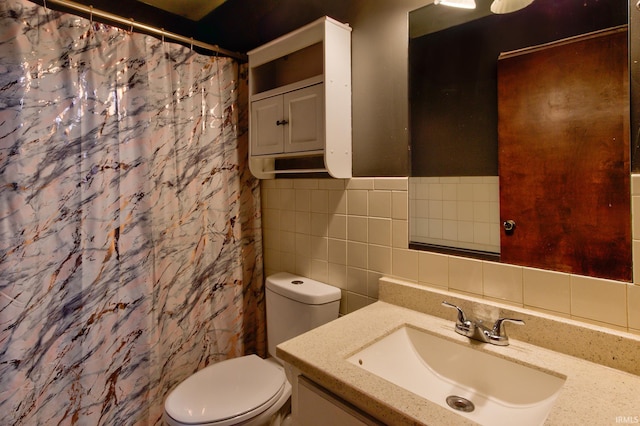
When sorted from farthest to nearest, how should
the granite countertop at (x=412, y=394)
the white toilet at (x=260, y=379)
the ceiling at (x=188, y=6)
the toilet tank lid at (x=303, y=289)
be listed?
the ceiling at (x=188, y=6), the toilet tank lid at (x=303, y=289), the white toilet at (x=260, y=379), the granite countertop at (x=412, y=394)

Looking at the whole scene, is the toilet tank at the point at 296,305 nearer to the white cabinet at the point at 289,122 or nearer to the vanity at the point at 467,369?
the vanity at the point at 467,369

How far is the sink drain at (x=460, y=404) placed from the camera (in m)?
0.92

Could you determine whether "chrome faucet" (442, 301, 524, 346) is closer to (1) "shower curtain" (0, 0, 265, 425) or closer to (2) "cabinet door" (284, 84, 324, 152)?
(2) "cabinet door" (284, 84, 324, 152)

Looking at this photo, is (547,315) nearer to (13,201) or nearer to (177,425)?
(177,425)

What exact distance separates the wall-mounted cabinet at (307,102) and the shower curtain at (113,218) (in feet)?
0.72

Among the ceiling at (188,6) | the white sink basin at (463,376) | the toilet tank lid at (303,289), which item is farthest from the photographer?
the ceiling at (188,6)

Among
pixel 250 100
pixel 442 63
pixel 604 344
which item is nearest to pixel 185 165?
pixel 250 100

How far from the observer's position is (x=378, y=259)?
1.37 m

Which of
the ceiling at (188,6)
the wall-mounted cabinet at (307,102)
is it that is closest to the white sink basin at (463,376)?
the wall-mounted cabinet at (307,102)

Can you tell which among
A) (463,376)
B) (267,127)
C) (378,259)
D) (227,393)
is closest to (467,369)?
(463,376)

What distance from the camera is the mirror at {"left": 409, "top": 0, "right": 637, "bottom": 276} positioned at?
1102 millimetres

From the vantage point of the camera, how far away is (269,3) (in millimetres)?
1781

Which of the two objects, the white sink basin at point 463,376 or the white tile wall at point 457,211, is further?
the white tile wall at point 457,211

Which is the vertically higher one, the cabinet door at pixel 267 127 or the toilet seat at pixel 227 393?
the cabinet door at pixel 267 127
